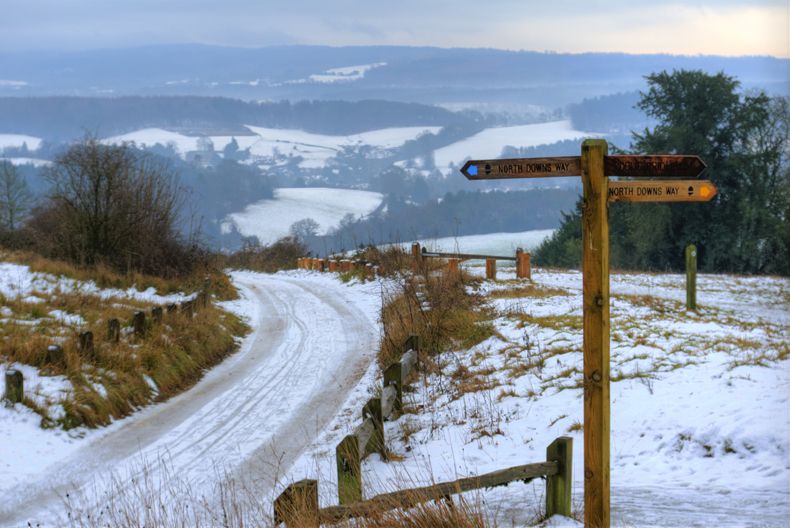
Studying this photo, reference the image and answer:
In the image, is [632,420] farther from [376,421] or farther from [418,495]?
[418,495]

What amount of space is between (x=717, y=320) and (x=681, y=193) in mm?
10104

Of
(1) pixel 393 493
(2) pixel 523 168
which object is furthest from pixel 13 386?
(2) pixel 523 168

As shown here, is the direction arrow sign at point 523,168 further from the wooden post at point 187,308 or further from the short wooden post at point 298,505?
the wooden post at point 187,308

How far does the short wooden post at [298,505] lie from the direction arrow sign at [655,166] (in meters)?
2.89

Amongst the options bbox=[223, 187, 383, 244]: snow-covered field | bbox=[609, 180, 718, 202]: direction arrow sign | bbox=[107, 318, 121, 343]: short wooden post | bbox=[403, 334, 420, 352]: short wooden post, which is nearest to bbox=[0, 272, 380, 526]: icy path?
bbox=[403, 334, 420, 352]: short wooden post

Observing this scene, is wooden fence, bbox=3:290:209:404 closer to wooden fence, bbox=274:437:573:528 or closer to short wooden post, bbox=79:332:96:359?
short wooden post, bbox=79:332:96:359

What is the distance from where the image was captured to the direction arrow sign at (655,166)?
5254 millimetres

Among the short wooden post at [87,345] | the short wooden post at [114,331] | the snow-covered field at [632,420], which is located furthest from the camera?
the short wooden post at [114,331]

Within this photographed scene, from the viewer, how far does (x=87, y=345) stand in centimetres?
1282

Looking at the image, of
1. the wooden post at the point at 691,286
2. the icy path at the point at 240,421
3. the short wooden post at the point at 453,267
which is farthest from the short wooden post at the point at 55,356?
the wooden post at the point at 691,286

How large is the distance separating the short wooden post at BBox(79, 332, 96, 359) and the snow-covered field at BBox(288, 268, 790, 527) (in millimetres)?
4038

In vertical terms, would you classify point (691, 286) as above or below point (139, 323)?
above

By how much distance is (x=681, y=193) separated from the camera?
5281 mm

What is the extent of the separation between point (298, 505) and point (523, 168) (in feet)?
8.97
